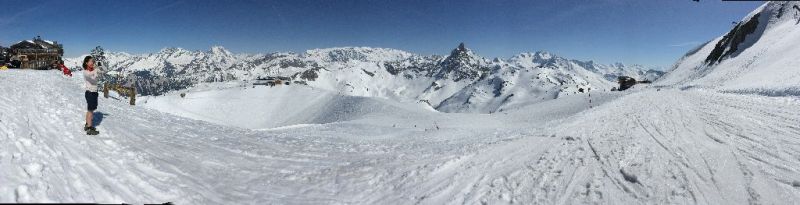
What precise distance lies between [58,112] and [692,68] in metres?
105

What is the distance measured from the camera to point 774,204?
934cm

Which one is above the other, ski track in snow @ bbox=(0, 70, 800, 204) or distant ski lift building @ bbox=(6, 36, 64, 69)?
distant ski lift building @ bbox=(6, 36, 64, 69)

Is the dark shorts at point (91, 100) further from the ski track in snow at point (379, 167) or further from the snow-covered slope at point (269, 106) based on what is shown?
the snow-covered slope at point (269, 106)

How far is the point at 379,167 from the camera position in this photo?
11.9m

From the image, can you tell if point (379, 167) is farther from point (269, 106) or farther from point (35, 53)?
point (35, 53)

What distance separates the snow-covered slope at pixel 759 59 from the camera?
39.0 m

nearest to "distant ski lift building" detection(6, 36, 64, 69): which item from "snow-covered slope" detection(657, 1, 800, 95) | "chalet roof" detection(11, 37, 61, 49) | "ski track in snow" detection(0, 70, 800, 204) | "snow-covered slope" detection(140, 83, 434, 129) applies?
"chalet roof" detection(11, 37, 61, 49)

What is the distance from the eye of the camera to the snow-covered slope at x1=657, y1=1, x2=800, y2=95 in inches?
1537

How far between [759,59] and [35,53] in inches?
3547

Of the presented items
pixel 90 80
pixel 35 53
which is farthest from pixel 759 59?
pixel 35 53

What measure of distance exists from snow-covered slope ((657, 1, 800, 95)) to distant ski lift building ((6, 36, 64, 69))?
A: 7134 centimetres

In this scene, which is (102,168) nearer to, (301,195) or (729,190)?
(301,195)

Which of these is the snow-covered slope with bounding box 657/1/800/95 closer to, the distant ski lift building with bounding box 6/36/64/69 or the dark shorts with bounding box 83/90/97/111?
the dark shorts with bounding box 83/90/97/111

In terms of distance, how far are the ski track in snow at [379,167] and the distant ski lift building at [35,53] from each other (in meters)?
46.3
